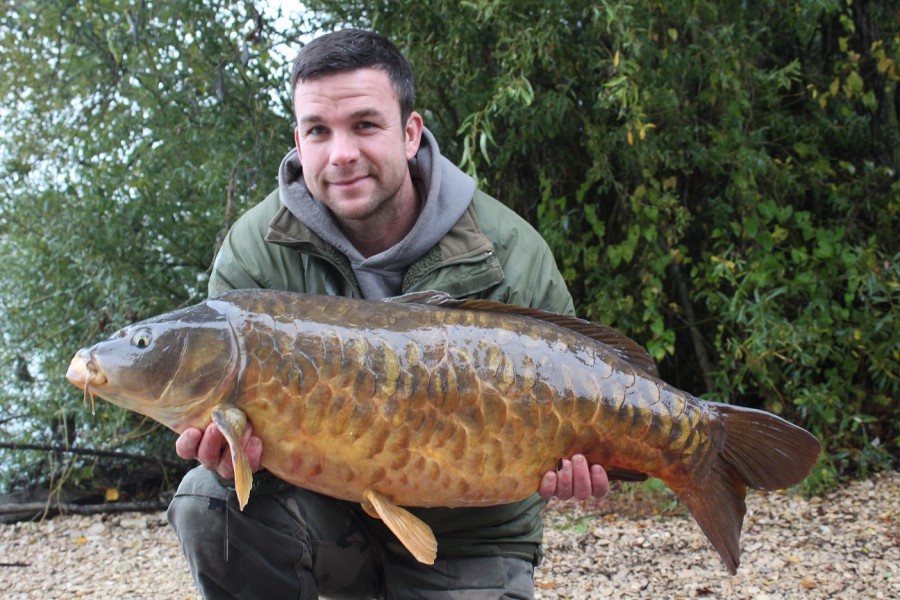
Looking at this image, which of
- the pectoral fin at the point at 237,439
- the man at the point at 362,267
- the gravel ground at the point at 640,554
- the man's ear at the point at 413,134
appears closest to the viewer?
the pectoral fin at the point at 237,439

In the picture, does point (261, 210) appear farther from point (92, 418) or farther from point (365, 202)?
point (92, 418)

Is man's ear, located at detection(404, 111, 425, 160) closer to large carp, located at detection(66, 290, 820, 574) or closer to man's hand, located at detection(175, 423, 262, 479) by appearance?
large carp, located at detection(66, 290, 820, 574)

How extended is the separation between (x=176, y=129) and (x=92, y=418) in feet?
3.05

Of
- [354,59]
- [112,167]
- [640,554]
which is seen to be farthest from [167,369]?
[112,167]

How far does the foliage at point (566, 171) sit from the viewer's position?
2.84 metres

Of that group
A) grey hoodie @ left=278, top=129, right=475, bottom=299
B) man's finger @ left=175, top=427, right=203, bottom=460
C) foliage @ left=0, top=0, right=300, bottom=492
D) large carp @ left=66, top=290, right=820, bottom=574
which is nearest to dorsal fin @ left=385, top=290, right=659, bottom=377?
large carp @ left=66, top=290, right=820, bottom=574

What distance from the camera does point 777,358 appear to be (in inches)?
116

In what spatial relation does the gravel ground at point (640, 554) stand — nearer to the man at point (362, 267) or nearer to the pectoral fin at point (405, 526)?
the man at point (362, 267)

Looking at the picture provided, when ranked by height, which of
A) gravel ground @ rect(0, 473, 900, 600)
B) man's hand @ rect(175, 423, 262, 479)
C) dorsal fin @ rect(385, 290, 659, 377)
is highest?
dorsal fin @ rect(385, 290, 659, 377)

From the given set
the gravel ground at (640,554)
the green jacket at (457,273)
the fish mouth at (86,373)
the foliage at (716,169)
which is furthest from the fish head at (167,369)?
the foliage at (716,169)

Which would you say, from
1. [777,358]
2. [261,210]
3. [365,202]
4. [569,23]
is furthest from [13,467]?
[777,358]

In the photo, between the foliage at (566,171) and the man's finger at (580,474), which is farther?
the foliage at (566,171)

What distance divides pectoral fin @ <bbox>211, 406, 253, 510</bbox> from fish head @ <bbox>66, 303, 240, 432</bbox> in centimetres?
3

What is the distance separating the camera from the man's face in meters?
1.71
